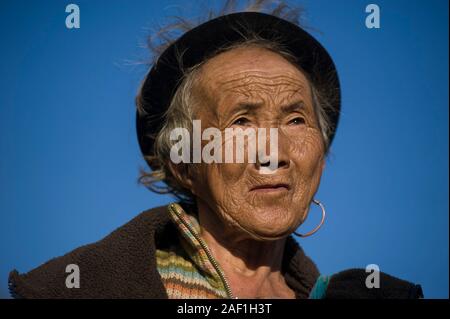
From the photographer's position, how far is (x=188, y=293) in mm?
3158

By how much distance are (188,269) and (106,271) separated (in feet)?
1.60

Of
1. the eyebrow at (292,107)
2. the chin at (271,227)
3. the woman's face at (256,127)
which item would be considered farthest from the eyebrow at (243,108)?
the chin at (271,227)

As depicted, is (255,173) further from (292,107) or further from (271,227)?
(292,107)

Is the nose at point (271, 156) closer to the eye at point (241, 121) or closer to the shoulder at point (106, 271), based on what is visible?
the eye at point (241, 121)

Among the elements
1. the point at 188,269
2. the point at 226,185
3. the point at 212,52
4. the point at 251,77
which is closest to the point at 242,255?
the point at 188,269

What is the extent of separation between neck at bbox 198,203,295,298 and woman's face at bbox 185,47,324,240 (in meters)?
0.09

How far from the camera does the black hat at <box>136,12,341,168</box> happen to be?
11.6 ft

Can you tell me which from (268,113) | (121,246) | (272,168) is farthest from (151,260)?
(268,113)

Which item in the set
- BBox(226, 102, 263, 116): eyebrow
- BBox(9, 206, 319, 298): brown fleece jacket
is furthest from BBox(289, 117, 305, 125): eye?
BBox(9, 206, 319, 298): brown fleece jacket

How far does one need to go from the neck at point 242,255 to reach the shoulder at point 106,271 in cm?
34
